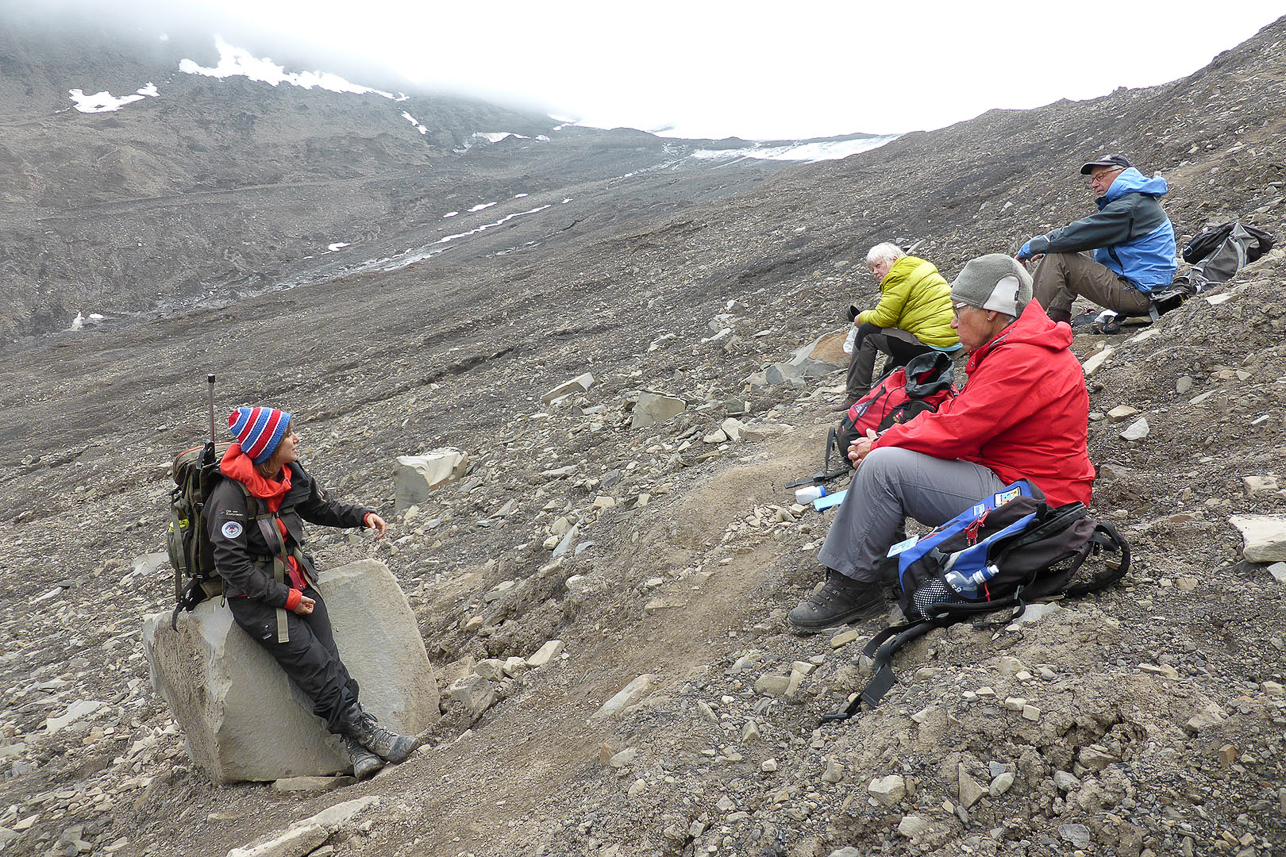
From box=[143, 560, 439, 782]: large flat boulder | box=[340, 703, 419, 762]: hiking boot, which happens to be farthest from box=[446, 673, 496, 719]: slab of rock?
box=[340, 703, 419, 762]: hiking boot

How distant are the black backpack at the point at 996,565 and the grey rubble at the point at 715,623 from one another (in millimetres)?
136

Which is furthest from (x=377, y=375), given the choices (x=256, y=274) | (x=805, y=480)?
(x=256, y=274)

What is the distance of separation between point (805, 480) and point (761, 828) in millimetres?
3028

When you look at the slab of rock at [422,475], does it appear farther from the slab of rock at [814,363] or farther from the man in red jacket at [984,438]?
the man in red jacket at [984,438]

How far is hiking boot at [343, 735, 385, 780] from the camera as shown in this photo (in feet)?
13.4

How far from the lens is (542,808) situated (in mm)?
3025

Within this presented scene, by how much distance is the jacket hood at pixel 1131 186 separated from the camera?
18.8ft

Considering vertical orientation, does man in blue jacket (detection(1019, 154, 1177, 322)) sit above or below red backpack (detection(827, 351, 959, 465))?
above

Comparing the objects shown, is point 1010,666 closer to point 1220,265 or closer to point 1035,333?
point 1035,333

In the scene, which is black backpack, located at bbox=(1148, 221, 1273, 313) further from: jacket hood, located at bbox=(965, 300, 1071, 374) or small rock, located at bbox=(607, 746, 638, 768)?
small rock, located at bbox=(607, 746, 638, 768)

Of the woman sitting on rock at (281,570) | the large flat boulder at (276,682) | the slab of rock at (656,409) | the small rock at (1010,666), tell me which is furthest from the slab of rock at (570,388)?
the small rock at (1010,666)

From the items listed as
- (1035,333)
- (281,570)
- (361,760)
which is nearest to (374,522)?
(281,570)

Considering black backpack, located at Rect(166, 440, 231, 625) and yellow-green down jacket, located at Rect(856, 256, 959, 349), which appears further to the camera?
yellow-green down jacket, located at Rect(856, 256, 959, 349)

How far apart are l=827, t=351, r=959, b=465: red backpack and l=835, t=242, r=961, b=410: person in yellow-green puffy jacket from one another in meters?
0.98
